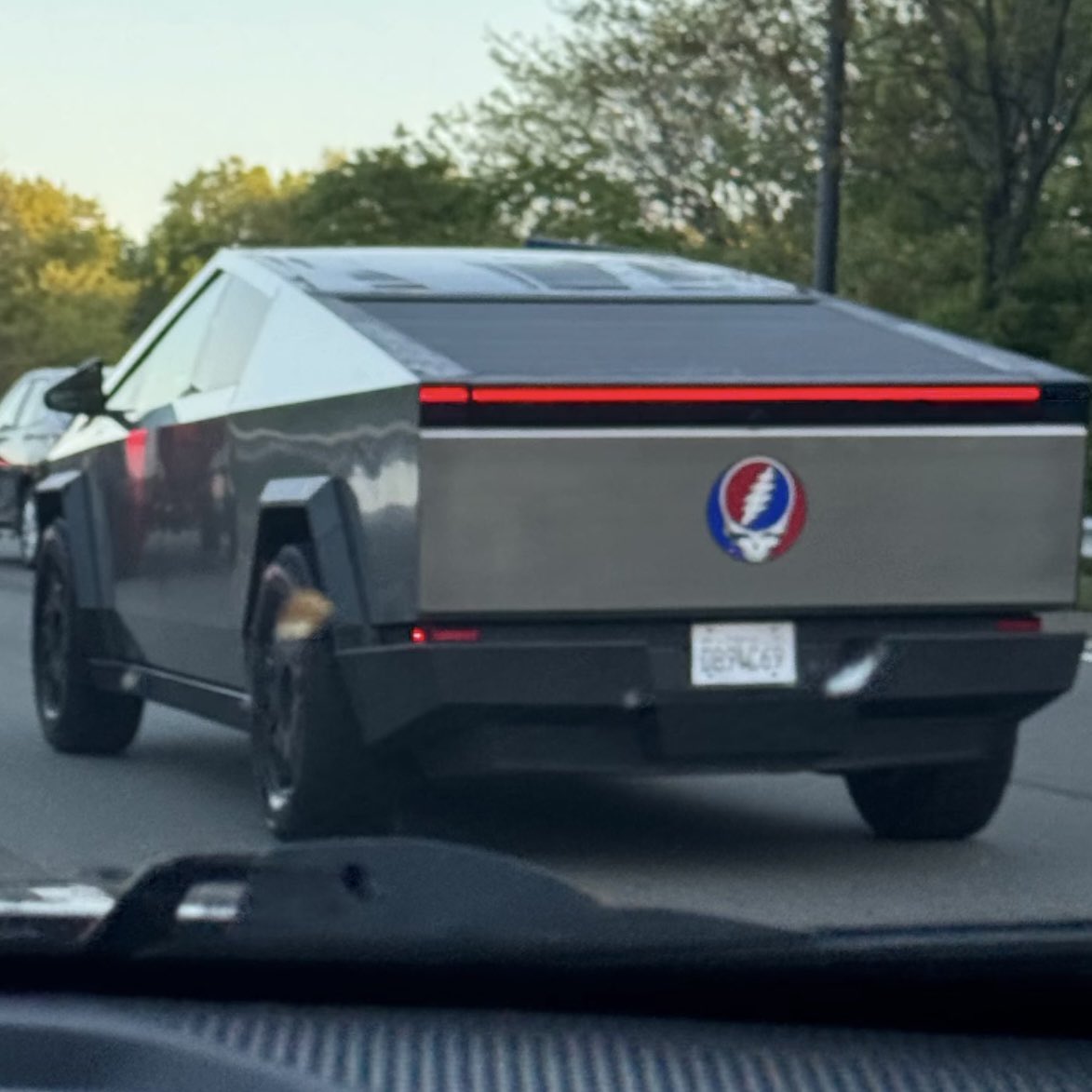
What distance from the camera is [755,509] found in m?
7.33

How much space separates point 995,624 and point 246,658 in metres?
2.06

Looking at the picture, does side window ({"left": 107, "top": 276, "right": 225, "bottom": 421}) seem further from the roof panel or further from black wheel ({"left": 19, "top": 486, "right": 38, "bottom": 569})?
black wheel ({"left": 19, "top": 486, "right": 38, "bottom": 569})

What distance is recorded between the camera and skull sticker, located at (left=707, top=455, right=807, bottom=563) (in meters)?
7.30

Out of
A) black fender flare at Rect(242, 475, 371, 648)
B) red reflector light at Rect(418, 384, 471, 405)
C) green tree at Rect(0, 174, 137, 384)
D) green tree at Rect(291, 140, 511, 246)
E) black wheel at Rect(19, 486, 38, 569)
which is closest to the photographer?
red reflector light at Rect(418, 384, 471, 405)

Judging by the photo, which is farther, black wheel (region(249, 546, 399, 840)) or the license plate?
black wheel (region(249, 546, 399, 840))

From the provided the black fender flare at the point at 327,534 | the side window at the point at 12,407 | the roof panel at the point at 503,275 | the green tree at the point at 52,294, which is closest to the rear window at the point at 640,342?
the roof panel at the point at 503,275

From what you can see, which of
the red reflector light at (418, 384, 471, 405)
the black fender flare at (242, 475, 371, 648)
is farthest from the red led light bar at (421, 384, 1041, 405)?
the black fender flare at (242, 475, 371, 648)

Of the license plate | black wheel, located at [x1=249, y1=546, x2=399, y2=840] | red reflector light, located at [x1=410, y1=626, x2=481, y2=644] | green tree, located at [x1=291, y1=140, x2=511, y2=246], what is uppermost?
red reflector light, located at [x1=410, y1=626, x2=481, y2=644]

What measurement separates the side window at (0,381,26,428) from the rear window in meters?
21.0

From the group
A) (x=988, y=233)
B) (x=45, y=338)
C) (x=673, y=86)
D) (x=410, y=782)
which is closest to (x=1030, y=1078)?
(x=410, y=782)

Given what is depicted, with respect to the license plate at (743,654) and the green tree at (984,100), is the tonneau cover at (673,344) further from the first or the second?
the green tree at (984,100)

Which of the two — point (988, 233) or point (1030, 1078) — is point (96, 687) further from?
point (988, 233)

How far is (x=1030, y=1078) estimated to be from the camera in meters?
2.67

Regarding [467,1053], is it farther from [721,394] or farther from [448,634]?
[721,394]
